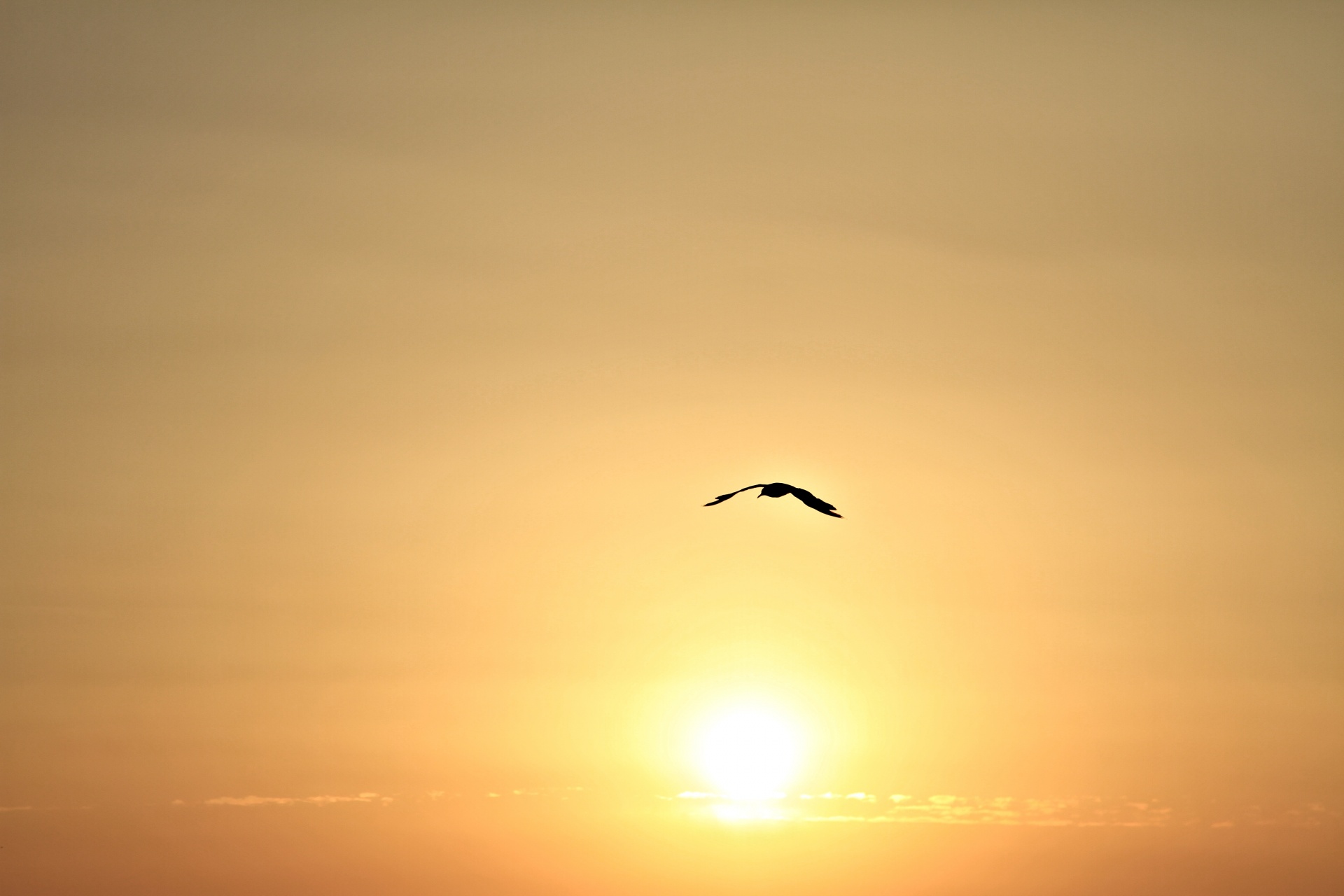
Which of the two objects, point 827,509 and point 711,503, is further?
point 827,509

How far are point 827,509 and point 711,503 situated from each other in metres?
7.50

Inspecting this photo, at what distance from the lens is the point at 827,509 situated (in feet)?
255

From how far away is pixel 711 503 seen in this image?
238ft
